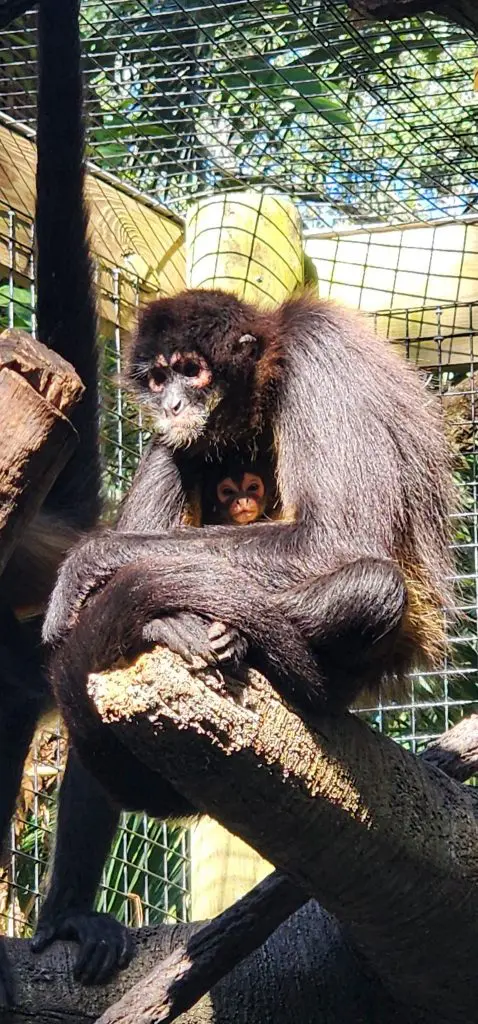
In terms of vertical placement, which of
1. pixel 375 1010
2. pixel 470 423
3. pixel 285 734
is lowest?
pixel 375 1010

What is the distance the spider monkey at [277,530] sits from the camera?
2.81 m

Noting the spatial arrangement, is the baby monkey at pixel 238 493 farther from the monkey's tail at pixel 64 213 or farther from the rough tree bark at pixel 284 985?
the monkey's tail at pixel 64 213

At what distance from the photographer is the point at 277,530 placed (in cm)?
325

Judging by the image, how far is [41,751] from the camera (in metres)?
6.57

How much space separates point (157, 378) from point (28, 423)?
4.34ft

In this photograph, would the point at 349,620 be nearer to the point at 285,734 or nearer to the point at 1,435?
the point at 285,734

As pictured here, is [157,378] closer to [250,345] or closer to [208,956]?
[250,345]

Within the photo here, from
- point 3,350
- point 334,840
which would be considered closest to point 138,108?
point 3,350

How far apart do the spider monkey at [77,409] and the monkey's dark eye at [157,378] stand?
2.10ft

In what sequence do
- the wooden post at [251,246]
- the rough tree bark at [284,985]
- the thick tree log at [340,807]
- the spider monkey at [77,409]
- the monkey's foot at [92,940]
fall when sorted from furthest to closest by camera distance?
the wooden post at [251,246] → the spider monkey at [77,409] → the monkey's foot at [92,940] → the rough tree bark at [284,985] → the thick tree log at [340,807]

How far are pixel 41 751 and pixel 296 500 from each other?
11.7 feet

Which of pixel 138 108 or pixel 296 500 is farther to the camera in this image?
pixel 138 108

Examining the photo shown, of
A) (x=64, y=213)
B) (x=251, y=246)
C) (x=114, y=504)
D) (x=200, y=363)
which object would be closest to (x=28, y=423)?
(x=200, y=363)

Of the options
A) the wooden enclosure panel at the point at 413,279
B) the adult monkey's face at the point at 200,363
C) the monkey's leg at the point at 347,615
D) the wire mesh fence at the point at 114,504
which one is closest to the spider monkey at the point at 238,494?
the adult monkey's face at the point at 200,363
